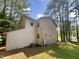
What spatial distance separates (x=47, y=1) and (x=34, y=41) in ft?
48.7

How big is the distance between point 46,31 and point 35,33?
92.2 inches

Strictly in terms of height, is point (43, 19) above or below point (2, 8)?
below

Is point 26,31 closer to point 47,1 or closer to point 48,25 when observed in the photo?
point 48,25

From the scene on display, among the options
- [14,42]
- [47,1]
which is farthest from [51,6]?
[14,42]

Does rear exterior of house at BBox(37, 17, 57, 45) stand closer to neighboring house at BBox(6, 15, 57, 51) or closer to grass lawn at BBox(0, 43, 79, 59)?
neighboring house at BBox(6, 15, 57, 51)

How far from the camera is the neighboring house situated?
2505 centimetres

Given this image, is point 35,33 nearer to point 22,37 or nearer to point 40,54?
point 22,37

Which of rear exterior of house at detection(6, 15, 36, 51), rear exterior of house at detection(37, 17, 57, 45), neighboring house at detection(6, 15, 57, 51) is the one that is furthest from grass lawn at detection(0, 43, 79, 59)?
rear exterior of house at detection(37, 17, 57, 45)

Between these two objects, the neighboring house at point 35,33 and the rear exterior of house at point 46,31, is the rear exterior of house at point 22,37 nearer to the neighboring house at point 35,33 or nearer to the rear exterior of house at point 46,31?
the neighboring house at point 35,33

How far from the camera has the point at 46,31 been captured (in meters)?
28.5

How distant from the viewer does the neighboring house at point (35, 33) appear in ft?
82.2

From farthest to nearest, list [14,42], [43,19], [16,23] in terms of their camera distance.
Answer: [16,23] → [43,19] → [14,42]

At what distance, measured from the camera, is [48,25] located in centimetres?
2903

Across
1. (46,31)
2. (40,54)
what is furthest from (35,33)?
(40,54)
